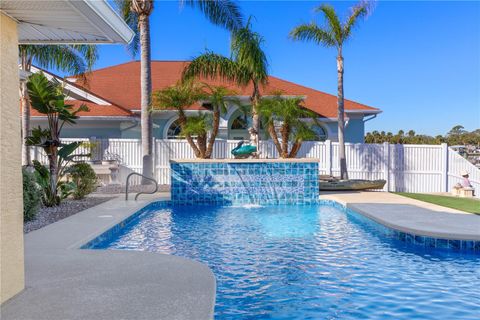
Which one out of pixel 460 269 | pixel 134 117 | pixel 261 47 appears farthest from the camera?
pixel 134 117

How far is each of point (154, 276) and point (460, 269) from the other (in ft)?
15.4

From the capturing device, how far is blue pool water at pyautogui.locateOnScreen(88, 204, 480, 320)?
504cm

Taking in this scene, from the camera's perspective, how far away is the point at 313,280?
237 inches

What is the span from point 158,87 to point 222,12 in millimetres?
7201

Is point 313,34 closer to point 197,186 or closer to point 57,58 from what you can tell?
point 197,186

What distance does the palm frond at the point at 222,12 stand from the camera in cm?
1738

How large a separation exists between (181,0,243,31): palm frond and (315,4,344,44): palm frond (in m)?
3.44

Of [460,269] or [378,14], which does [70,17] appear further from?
[378,14]

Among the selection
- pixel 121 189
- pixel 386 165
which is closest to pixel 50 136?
pixel 121 189

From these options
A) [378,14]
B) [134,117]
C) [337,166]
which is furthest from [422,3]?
[134,117]

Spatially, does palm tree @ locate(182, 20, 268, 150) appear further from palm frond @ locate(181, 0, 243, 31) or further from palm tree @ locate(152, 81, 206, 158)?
palm tree @ locate(152, 81, 206, 158)

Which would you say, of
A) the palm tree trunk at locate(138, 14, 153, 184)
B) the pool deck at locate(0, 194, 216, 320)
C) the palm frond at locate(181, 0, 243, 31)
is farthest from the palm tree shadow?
the pool deck at locate(0, 194, 216, 320)

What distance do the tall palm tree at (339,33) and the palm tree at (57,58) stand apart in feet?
31.2

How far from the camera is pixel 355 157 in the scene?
61.7 ft
